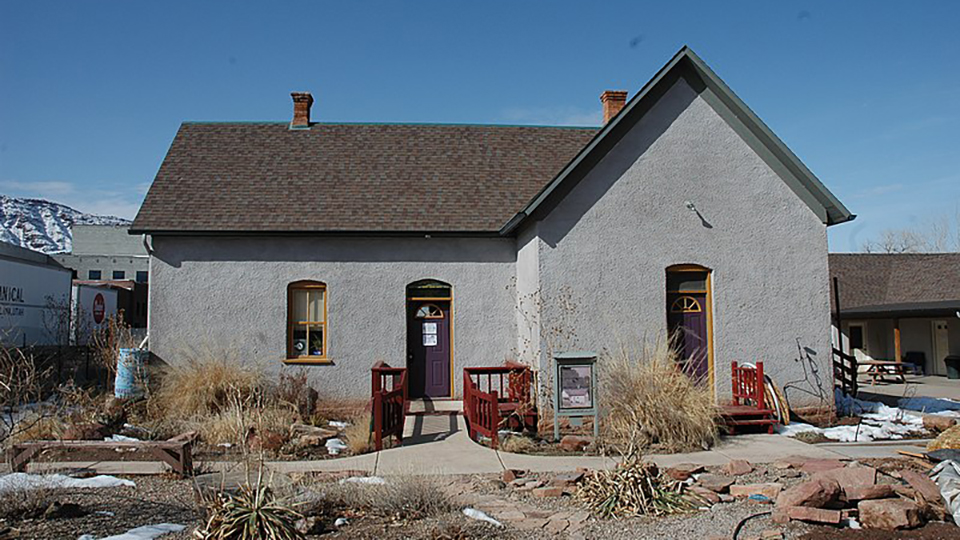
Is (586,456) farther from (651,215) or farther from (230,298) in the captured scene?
(230,298)

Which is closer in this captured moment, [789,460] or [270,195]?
[789,460]

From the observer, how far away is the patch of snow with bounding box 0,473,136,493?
730 cm

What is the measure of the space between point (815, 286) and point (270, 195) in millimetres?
10620

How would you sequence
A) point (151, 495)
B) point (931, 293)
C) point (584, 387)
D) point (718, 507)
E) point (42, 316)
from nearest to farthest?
point (718, 507) → point (151, 495) → point (584, 387) → point (42, 316) → point (931, 293)

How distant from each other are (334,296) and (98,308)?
13.7 m

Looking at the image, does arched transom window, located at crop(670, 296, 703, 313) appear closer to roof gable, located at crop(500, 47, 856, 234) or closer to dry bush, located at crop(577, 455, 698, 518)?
roof gable, located at crop(500, 47, 856, 234)

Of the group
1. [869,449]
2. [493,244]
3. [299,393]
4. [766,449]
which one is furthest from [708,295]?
[299,393]

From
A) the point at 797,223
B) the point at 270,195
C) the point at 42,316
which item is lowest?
the point at 42,316

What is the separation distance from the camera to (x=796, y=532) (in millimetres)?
6664

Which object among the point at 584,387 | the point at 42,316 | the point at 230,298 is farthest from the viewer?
the point at 42,316

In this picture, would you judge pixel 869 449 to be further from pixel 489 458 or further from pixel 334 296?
pixel 334 296

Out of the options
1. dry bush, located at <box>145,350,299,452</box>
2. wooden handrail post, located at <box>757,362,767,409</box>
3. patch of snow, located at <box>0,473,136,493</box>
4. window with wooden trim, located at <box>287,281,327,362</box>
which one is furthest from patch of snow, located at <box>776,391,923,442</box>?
patch of snow, located at <box>0,473,136,493</box>

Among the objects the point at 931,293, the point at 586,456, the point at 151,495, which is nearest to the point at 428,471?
the point at 586,456

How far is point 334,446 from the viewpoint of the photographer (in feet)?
37.2
